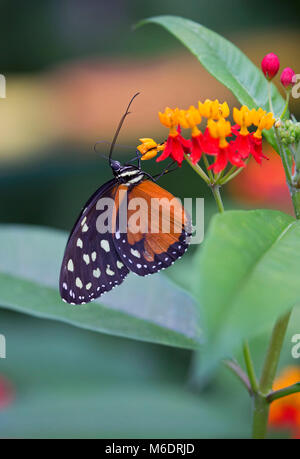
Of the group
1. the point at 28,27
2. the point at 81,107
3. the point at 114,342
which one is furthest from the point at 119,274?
the point at 28,27

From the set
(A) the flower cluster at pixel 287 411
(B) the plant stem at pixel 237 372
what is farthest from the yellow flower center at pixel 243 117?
(A) the flower cluster at pixel 287 411

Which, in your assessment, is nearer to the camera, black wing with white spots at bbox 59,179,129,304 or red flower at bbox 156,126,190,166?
red flower at bbox 156,126,190,166

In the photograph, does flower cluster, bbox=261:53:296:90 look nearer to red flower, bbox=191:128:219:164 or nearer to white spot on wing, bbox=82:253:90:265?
red flower, bbox=191:128:219:164

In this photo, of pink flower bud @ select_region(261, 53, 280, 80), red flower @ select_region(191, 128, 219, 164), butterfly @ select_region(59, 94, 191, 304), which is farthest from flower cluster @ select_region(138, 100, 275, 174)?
butterfly @ select_region(59, 94, 191, 304)

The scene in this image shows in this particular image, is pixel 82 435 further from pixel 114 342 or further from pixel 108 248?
pixel 114 342

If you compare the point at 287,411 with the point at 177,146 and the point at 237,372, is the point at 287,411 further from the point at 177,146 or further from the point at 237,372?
the point at 177,146

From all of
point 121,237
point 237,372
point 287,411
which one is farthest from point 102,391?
point 237,372
